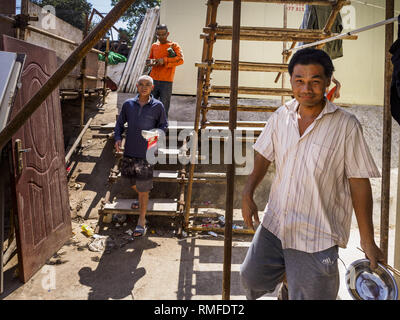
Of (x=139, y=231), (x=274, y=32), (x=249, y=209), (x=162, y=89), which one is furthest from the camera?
(x=162, y=89)

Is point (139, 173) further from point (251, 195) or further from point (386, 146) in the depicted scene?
point (386, 146)

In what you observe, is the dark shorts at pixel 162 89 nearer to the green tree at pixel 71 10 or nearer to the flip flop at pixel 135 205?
the flip flop at pixel 135 205

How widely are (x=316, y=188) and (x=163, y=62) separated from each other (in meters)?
4.09

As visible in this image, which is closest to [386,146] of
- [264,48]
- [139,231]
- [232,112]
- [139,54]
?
[232,112]

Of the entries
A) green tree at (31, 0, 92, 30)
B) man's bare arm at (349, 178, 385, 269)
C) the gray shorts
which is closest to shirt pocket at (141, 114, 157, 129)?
the gray shorts

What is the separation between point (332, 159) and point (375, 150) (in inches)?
232

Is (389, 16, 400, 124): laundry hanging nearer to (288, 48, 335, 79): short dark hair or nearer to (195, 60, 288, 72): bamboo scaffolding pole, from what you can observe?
(288, 48, 335, 79): short dark hair

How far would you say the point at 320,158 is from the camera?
1770 mm

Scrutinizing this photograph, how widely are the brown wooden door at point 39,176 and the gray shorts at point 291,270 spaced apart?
2.61m

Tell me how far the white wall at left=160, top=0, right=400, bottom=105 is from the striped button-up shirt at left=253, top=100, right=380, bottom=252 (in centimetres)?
619

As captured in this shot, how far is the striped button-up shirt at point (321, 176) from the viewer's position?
1.74 metres

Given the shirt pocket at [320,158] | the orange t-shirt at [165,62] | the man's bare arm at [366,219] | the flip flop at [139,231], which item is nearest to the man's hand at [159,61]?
the orange t-shirt at [165,62]

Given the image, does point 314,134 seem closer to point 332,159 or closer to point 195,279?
point 332,159

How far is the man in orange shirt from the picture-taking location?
17.2ft
